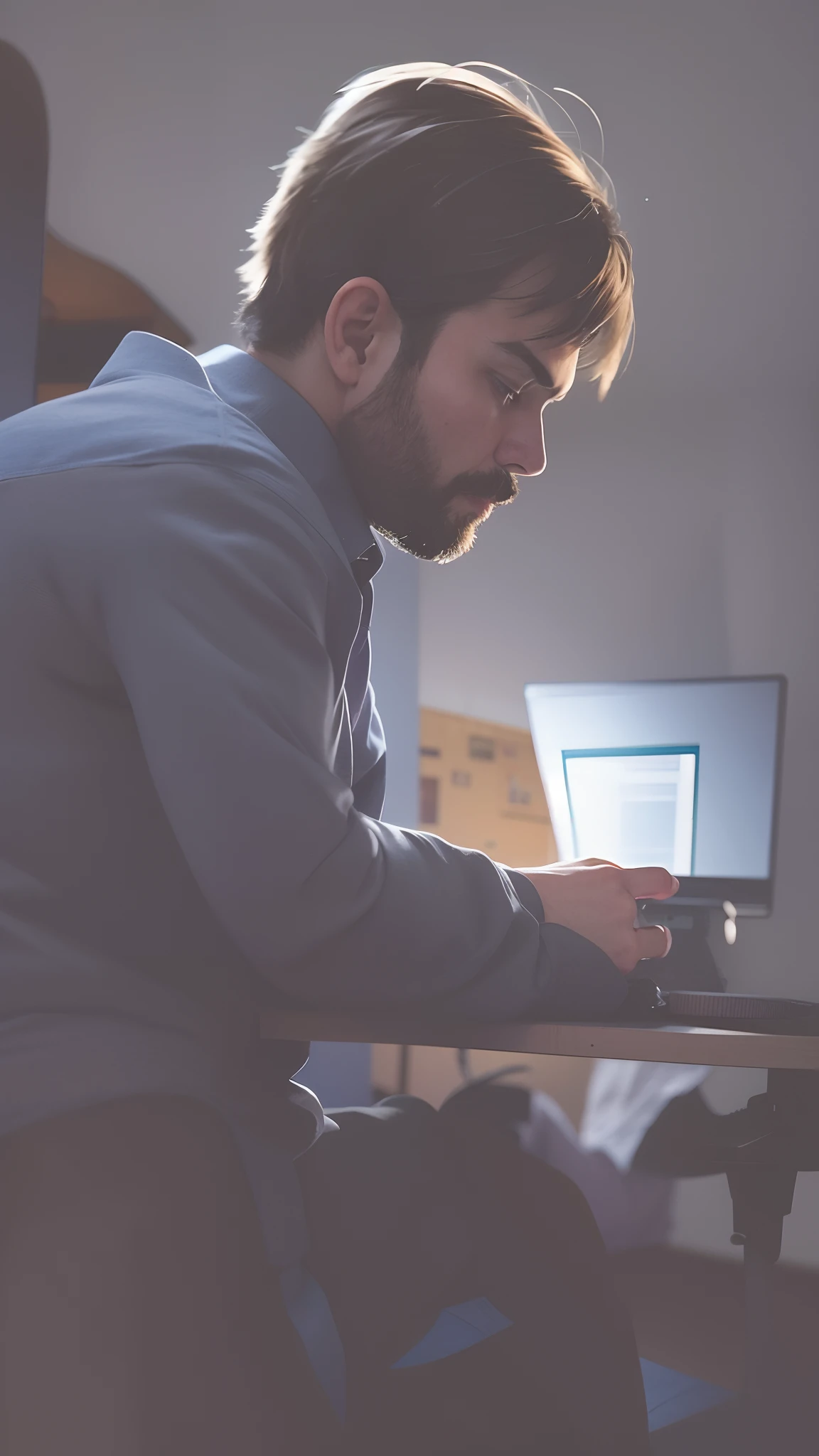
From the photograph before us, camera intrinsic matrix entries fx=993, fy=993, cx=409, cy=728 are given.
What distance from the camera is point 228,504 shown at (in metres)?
0.54

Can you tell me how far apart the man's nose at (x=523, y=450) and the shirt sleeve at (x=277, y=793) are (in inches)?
14.0

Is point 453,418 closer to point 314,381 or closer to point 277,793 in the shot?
point 314,381

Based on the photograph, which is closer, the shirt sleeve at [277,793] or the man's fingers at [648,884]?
the shirt sleeve at [277,793]

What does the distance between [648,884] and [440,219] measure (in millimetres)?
564

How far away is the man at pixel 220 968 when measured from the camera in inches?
19.5

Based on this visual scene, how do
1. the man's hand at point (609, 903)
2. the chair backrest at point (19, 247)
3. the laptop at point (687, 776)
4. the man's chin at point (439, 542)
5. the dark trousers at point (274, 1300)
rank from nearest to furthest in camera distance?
the dark trousers at point (274, 1300) < the man's hand at point (609, 903) < the man's chin at point (439, 542) < the laptop at point (687, 776) < the chair backrest at point (19, 247)

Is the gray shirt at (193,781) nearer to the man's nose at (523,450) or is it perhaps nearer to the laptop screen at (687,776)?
the man's nose at (523,450)

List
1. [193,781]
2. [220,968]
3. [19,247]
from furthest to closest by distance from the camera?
[19,247]
[220,968]
[193,781]

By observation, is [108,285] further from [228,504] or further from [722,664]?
[228,504]

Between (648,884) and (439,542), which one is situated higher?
(439,542)

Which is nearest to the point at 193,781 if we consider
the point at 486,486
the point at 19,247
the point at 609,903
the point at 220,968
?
the point at 220,968

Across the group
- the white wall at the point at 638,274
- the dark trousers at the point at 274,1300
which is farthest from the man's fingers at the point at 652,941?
the white wall at the point at 638,274

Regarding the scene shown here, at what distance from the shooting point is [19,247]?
7.06ft

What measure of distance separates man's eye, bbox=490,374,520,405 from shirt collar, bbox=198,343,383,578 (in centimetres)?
15
